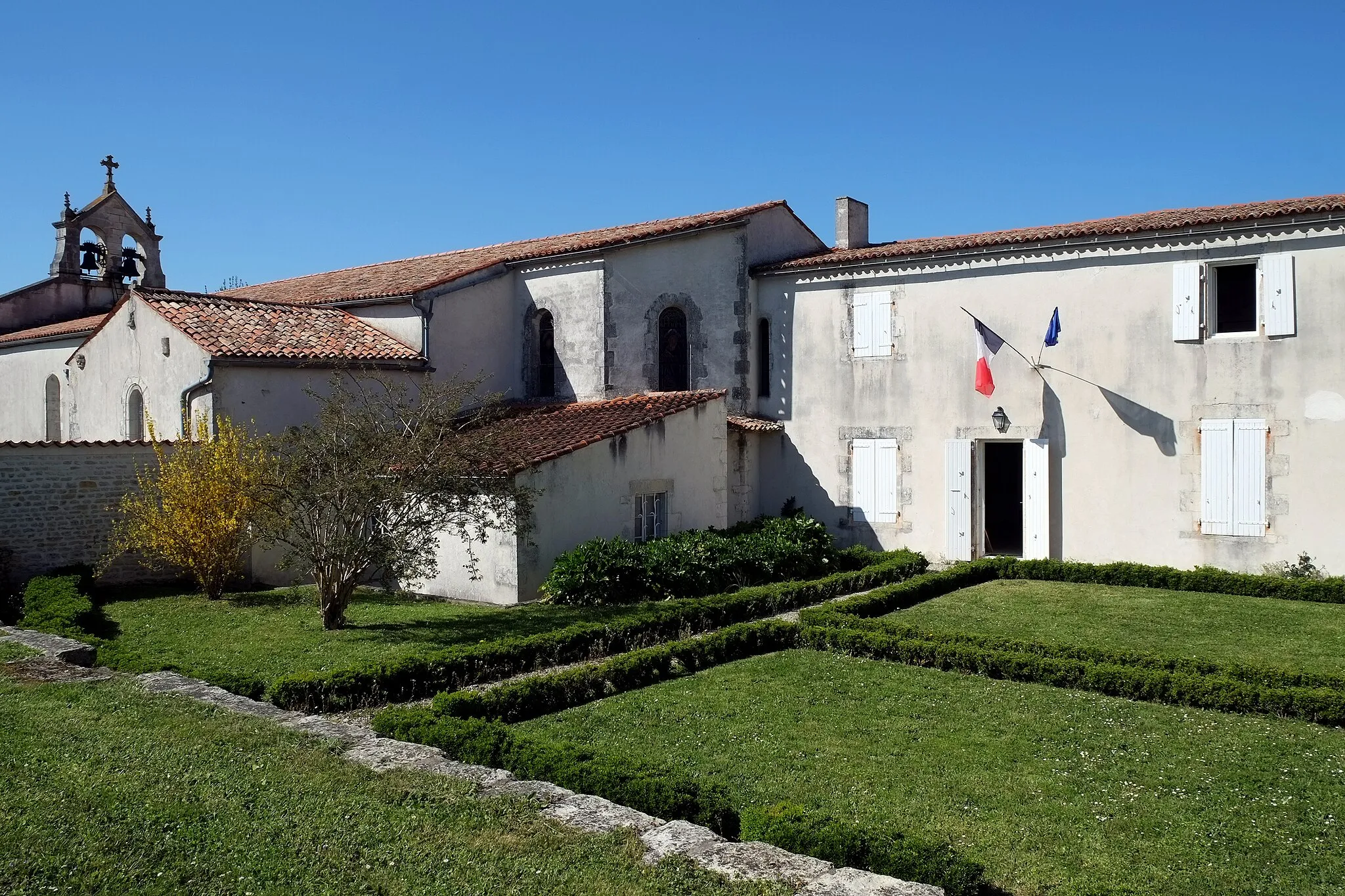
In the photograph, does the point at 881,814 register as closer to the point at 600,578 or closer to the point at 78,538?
the point at 600,578

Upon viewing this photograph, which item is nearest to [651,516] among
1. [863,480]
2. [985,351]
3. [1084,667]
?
[863,480]

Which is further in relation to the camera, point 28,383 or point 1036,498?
point 28,383

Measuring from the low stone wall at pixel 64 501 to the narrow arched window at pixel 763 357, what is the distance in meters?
11.4

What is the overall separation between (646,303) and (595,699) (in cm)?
1239

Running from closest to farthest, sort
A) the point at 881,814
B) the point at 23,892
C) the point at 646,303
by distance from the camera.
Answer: the point at 23,892, the point at 881,814, the point at 646,303

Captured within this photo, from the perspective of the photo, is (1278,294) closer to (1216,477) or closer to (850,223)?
(1216,477)

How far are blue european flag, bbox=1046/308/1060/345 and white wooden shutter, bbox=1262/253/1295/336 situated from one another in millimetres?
3004

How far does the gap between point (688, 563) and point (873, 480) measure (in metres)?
5.45

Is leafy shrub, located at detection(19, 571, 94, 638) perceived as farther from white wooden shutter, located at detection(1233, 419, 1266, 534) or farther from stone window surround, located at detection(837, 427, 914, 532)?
white wooden shutter, located at detection(1233, 419, 1266, 534)

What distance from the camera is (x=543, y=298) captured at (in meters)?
22.0

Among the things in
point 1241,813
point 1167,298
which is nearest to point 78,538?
point 1241,813

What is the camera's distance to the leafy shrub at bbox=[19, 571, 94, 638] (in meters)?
12.2

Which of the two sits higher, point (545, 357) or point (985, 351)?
point (545, 357)

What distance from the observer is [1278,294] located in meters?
15.6
